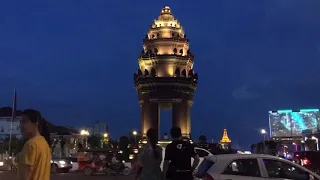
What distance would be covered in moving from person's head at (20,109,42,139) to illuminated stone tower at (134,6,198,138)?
216 feet

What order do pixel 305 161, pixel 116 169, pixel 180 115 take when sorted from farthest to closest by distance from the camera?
pixel 180 115 < pixel 116 169 < pixel 305 161

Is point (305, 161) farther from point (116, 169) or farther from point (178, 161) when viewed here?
point (178, 161)

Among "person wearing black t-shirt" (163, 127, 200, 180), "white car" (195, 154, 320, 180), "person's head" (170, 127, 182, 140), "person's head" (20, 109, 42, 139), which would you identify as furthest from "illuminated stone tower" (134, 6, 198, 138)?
"person's head" (20, 109, 42, 139)

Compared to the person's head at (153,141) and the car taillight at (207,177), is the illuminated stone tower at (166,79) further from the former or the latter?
the person's head at (153,141)

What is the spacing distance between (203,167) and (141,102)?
65.1 meters

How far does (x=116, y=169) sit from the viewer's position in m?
A: 27.9

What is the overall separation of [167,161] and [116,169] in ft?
68.6

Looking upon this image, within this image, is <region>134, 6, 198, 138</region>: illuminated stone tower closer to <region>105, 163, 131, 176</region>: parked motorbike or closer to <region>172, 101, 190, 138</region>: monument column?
<region>172, 101, 190, 138</region>: monument column

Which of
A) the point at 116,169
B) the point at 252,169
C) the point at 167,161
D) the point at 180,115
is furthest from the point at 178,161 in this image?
the point at 180,115

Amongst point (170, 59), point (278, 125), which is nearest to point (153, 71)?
point (170, 59)

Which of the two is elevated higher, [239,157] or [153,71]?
[153,71]

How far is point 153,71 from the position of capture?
7250 centimetres

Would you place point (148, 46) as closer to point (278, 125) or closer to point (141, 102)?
point (141, 102)

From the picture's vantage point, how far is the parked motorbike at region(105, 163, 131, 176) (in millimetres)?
27875
